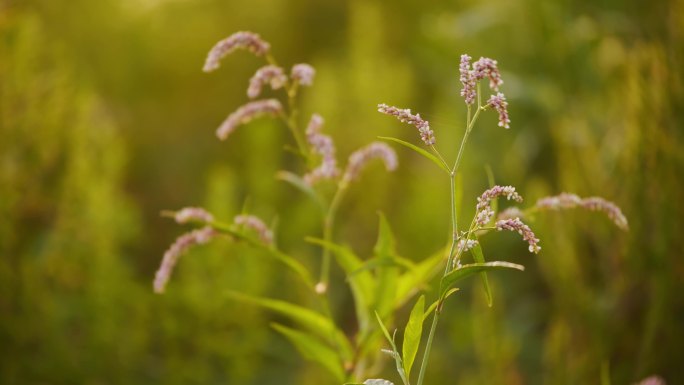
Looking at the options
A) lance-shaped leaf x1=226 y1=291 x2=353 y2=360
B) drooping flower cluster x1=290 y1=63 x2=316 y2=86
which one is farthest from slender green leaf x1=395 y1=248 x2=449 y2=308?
drooping flower cluster x1=290 y1=63 x2=316 y2=86

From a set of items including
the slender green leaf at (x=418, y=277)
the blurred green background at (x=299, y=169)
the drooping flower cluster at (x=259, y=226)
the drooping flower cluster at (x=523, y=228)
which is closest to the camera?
the drooping flower cluster at (x=523, y=228)

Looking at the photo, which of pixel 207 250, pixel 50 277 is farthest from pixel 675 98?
pixel 50 277

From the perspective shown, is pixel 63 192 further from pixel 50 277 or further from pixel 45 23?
pixel 45 23

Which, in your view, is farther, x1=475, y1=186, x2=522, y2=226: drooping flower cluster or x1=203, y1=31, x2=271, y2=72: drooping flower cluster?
x1=203, y1=31, x2=271, y2=72: drooping flower cluster

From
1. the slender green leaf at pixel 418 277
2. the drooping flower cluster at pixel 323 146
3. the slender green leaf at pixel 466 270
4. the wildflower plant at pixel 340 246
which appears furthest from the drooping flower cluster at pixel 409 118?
the slender green leaf at pixel 418 277

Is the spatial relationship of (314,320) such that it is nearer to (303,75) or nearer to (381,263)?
(381,263)

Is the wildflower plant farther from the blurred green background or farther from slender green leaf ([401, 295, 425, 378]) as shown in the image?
the blurred green background

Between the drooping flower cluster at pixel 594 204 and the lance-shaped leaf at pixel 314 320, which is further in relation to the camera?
the lance-shaped leaf at pixel 314 320

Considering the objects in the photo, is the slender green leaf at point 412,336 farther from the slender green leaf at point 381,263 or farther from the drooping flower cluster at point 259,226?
the drooping flower cluster at point 259,226
